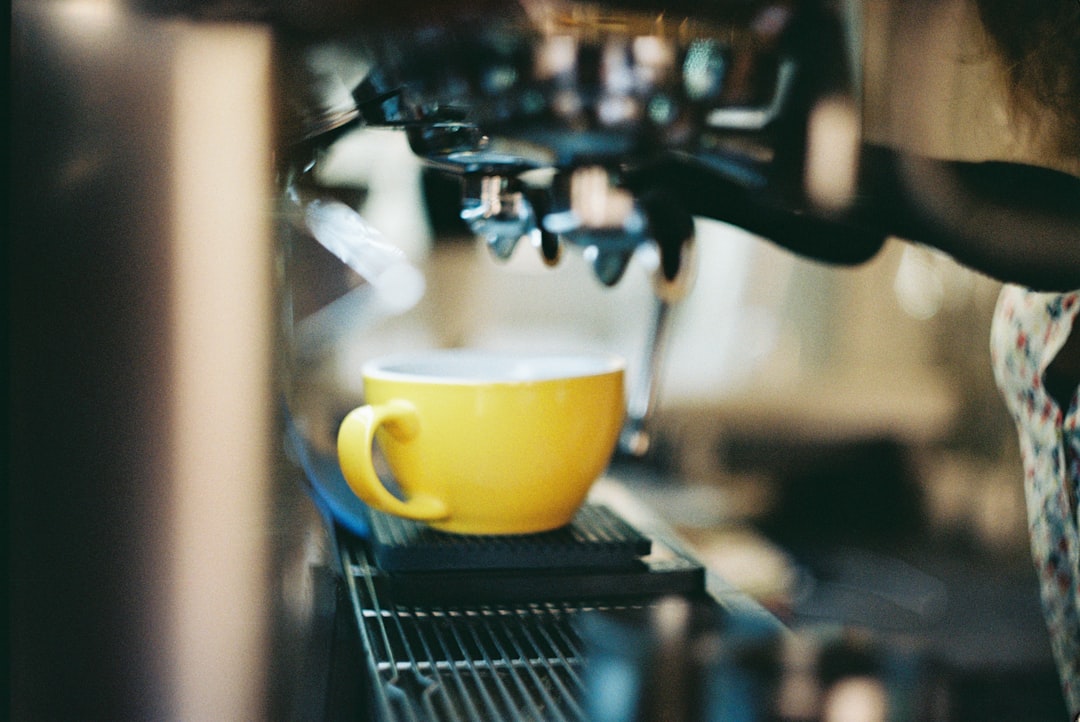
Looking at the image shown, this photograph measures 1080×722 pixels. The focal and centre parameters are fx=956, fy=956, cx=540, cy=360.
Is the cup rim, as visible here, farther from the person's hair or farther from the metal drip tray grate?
the person's hair

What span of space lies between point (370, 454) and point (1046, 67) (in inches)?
13.5

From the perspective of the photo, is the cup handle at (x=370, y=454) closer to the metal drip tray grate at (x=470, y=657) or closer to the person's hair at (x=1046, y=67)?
the metal drip tray grate at (x=470, y=657)

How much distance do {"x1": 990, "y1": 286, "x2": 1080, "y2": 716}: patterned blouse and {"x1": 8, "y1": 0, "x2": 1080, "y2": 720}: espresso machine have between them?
0.68 feet

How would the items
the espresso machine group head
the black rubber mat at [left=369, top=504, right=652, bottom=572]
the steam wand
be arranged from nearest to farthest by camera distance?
the espresso machine group head, the black rubber mat at [left=369, top=504, right=652, bottom=572], the steam wand

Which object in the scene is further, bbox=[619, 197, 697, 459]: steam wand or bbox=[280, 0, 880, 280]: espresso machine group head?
bbox=[619, 197, 697, 459]: steam wand

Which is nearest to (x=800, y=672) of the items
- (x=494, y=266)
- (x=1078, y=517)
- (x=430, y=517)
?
(x=430, y=517)

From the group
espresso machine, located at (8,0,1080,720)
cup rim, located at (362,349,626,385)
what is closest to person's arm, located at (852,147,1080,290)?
espresso machine, located at (8,0,1080,720)

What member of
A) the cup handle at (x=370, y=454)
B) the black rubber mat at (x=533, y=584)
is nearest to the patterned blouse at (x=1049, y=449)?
the black rubber mat at (x=533, y=584)

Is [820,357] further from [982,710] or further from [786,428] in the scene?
[982,710]

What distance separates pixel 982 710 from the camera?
1.06 feet

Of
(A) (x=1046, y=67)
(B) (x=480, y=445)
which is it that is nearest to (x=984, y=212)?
(A) (x=1046, y=67)

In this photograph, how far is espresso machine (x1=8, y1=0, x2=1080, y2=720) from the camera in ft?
1.02

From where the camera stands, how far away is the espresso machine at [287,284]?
1.02ft

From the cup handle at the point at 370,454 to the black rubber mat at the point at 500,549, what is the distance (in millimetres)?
13
